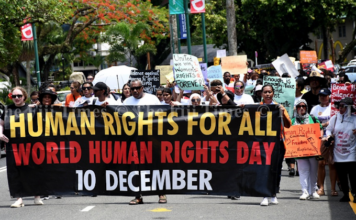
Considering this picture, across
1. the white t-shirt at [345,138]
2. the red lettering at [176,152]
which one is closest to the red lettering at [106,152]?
the red lettering at [176,152]

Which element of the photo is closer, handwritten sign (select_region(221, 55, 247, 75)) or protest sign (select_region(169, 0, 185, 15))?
handwritten sign (select_region(221, 55, 247, 75))

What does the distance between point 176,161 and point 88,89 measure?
11.5 feet

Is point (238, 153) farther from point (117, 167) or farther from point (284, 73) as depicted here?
point (284, 73)

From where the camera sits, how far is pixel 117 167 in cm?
919

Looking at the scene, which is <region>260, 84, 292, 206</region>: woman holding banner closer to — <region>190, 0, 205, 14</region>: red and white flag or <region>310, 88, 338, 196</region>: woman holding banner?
<region>310, 88, 338, 196</region>: woman holding banner

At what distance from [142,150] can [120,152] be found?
31 centimetres

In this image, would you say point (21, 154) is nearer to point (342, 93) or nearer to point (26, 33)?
point (342, 93)

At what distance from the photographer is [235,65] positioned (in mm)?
20016

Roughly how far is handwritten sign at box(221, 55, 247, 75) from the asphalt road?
9.55 meters

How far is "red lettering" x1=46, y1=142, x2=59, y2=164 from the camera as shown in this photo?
930 cm

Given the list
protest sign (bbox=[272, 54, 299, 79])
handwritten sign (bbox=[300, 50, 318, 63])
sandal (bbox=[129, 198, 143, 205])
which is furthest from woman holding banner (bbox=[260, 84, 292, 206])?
handwritten sign (bbox=[300, 50, 318, 63])

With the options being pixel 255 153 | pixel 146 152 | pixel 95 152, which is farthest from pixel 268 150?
pixel 95 152

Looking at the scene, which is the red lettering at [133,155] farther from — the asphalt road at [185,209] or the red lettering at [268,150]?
the red lettering at [268,150]

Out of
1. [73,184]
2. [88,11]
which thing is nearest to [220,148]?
[73,184]
